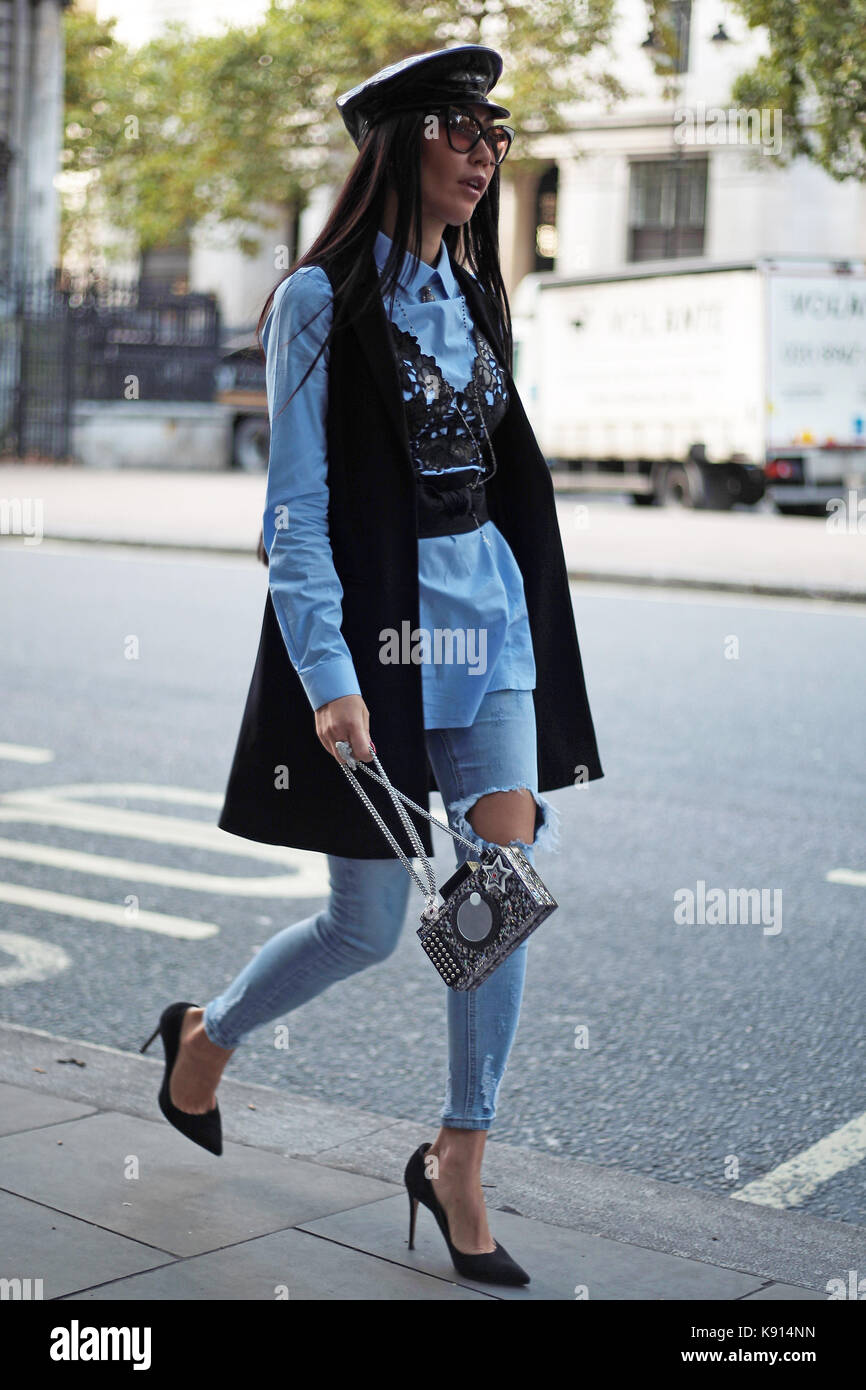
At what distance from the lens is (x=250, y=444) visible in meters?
27.5

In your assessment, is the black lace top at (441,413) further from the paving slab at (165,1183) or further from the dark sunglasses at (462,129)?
the paving slab at (165,1183)

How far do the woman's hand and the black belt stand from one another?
0.32 m

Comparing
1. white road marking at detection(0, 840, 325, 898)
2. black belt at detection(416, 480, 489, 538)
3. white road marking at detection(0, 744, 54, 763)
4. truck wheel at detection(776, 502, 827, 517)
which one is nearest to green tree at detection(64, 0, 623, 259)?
truck wheel at detection(776, 502, 827, 517)

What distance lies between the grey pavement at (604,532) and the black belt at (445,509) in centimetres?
1054

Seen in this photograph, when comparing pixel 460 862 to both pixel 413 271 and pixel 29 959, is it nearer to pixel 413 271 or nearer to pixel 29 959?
pixel 413 271

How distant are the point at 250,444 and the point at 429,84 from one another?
24821 mm

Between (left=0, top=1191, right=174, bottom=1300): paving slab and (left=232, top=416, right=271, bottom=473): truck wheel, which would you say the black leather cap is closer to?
(left=0, top=1191, right=174, bottom=1300): paving slab

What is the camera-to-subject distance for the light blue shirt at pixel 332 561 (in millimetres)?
2887

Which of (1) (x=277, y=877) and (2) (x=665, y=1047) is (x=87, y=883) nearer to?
(1) (x=277, y=877)

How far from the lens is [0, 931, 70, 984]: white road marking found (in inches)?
187

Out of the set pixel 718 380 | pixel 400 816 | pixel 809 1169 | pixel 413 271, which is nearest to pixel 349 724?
pixel 400 816

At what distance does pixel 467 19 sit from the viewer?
29031 millimetres
